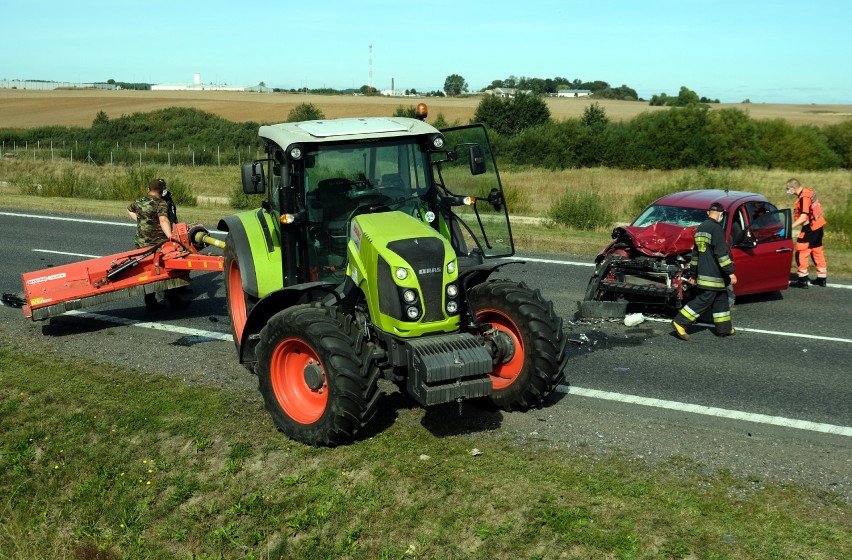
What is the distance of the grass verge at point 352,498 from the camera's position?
18.9 ft

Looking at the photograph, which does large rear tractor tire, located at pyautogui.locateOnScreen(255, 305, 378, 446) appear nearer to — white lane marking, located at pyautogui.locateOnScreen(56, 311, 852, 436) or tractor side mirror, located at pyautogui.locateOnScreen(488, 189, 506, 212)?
tractor side mirror, located at pyautogui.locateOnScreen(488, 189, 506, 212)

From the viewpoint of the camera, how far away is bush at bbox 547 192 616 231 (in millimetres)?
20266

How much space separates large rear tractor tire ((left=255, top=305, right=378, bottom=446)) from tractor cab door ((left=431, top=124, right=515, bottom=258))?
175 cm

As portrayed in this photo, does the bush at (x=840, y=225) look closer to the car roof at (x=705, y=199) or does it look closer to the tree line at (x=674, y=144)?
the car roof at (x=705, y=199)

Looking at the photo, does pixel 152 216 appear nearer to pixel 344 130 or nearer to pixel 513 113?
pixel 344 130

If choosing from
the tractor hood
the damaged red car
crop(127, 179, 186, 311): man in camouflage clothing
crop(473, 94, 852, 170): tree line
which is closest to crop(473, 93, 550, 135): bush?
crop(473, 94, 852, 170): tree line

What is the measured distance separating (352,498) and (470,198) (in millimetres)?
3075

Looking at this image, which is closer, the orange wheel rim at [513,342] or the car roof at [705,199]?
the orange wheel rim at [513,342]

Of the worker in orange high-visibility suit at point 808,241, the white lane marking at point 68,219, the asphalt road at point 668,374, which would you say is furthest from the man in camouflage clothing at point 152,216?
the worker in orange high-visibility suit at point 808,241

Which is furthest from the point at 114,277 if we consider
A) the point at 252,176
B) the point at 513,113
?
the point at 513,113

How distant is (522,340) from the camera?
7.37 metres

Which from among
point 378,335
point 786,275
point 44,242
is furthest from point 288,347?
point 44,242

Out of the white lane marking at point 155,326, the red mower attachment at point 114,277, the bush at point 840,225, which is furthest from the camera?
the bush at point 840,225

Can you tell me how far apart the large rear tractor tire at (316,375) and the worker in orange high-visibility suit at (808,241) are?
9.51m
